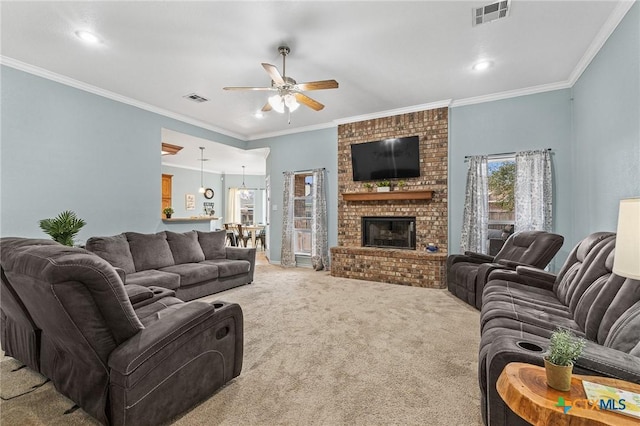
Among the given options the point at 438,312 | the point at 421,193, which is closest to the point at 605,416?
the point at 438,312

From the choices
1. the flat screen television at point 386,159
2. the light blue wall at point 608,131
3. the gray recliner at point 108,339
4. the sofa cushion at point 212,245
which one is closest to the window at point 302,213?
the flat screen television at point 386,159

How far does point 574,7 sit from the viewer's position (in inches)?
106

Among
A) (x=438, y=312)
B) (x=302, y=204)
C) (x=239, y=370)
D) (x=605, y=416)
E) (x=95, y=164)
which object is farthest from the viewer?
(x=302, y=204)

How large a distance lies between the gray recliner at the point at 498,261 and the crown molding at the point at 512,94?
212 centimetres

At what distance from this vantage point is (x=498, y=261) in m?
3.76

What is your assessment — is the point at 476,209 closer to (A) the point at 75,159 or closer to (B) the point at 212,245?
(B) the point at 212,245

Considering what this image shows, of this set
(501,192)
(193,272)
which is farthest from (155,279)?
(501,192)

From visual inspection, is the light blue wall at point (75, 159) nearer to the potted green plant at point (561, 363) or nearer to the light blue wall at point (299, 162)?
the light blue wall at point (299, 162)

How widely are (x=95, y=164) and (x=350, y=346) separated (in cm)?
431

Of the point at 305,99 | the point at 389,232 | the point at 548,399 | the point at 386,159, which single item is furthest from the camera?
the point at 389,232

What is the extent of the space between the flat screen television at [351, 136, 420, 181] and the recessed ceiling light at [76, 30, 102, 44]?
399cm

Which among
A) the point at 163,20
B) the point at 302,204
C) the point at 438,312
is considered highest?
the point at 163,20

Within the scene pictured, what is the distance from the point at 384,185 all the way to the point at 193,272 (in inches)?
136

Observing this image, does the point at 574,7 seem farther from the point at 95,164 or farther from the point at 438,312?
the point at 95,164
